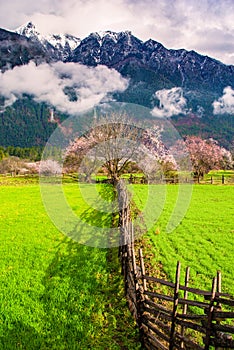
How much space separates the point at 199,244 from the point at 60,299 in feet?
19.0

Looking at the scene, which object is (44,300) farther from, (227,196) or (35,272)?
(227,196)

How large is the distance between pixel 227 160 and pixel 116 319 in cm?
6400

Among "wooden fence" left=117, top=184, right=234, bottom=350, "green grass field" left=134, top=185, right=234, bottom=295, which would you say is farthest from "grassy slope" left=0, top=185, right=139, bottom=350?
"green grass field" left=134, top=185, right=234, bottom=295

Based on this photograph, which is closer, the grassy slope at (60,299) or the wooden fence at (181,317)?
the wooden fence at (181,317)

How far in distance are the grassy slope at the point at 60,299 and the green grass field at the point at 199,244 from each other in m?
1.89

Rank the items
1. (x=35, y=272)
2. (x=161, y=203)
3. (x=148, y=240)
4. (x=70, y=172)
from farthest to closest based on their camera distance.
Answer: (x=70, y=172)
(x=161, y=203)
(x=148, y=240)
(x=35, y=272)

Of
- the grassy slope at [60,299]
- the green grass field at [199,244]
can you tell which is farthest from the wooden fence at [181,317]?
the green grass field at [199,244]

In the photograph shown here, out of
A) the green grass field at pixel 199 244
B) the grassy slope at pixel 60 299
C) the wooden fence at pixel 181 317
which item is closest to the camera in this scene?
the wooden fence at pixel 181 317

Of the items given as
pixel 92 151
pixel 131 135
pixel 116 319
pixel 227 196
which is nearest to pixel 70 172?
pixel 92 151

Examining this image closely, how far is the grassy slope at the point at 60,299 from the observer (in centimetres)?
584

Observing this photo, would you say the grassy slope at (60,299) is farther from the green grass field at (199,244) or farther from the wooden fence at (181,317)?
the green grass field at (199,244)

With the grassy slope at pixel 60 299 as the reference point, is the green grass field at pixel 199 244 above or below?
above

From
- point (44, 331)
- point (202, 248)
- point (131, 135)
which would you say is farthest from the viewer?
point (131, 135)

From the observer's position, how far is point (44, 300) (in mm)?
7281
